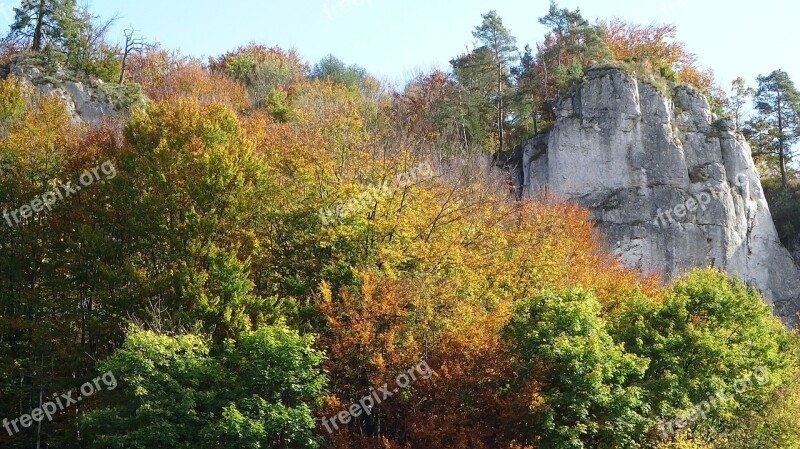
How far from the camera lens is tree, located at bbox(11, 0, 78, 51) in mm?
41188

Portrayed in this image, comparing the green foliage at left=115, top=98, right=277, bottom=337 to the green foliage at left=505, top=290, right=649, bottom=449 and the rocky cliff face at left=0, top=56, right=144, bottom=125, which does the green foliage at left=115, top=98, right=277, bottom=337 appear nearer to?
the green foliage at left=505, top=290, right=649, bottom=449

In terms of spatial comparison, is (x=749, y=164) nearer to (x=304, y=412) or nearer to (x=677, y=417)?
(x=677, y=417)

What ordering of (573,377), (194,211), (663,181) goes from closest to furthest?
(573,377), (194,211), (663,181)

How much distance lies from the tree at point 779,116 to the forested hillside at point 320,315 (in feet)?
73.9

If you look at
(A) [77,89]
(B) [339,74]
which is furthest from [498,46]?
(A) [77,89]

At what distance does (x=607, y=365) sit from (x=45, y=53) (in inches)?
1288

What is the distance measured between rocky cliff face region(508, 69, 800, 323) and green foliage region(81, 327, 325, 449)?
25010 millimetres

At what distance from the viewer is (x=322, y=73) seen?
6334 cm

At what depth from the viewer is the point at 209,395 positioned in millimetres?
20109

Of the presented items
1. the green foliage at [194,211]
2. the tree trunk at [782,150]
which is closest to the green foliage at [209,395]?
the green foliage at [194,211]

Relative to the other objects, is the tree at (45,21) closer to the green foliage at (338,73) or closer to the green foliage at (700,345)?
the green foliage at (338,73)

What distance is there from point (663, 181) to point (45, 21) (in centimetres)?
3196

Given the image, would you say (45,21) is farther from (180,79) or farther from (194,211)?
(194,211)

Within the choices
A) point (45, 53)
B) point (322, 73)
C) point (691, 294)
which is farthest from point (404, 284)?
point (322, 73)
